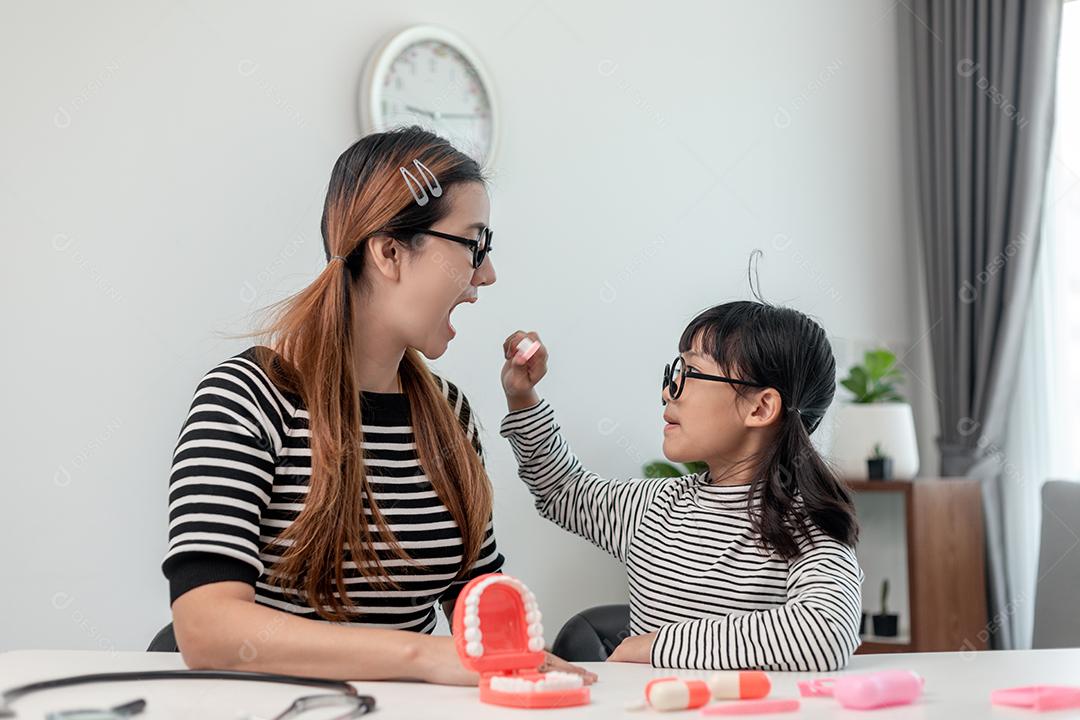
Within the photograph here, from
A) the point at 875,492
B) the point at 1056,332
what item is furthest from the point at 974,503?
the point at 1056,332

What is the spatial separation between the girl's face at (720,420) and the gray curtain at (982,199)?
2.14 metres

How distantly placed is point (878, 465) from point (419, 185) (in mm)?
2183

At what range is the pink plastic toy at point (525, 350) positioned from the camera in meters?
1.89

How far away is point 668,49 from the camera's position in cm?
327

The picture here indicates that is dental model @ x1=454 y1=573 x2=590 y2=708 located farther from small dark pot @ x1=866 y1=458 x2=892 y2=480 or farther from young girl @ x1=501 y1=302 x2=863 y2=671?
small dark pot @ x1=866 y1=458 x2=892 y2=480

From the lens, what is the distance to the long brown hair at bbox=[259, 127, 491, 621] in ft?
4.75

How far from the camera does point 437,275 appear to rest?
1618 mm

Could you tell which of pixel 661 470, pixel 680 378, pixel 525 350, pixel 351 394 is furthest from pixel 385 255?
pixel 661 470

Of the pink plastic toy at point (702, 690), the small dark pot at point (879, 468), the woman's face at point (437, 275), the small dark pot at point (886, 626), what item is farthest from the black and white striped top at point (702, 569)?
the small dark pot at point (886, 626)

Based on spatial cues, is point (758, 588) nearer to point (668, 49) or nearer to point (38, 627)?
point (38, 627)

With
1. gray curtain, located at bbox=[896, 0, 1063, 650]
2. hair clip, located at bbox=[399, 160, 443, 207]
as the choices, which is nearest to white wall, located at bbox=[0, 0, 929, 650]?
gray curtain, located at bbox=[896, 0, 1063, 650]

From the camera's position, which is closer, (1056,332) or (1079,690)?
(1079,690)

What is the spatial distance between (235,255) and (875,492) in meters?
2.06

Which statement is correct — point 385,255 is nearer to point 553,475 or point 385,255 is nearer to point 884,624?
point 553,475
